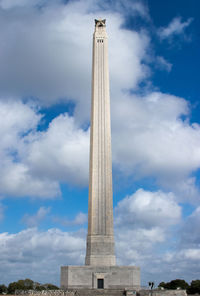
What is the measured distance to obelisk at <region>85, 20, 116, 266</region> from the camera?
36.2 meters

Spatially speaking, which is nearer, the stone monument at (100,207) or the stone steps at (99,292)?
the stone steps at (99,292)

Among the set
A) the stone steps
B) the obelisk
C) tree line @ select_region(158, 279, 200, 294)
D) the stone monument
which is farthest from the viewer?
tree line @ select_region(158, 279, 200, 294)

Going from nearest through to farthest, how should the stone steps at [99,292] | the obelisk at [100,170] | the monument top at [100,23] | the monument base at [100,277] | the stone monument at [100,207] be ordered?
the stone steps at [99,292]
the monument base at [100,277]
the stone monument at [100,207]
the obelisk at [100,170]
the monument top at [100,23]

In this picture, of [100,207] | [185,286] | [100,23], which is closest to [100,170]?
[100,207]

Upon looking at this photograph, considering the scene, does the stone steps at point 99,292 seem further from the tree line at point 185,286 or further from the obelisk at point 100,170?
the tree line at point 185,286

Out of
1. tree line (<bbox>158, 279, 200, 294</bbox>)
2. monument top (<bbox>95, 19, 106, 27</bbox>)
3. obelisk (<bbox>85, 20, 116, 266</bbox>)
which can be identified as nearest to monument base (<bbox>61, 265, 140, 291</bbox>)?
obelisk (<bbox>85, 20, 116, 266</bbox>)

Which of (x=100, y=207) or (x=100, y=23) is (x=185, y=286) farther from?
(x=100, y=23)

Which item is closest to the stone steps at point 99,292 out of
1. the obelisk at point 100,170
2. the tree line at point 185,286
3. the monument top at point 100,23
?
the obelisk at point 100,170

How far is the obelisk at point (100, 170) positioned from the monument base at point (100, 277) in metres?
1.51

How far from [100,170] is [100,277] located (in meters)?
10.9

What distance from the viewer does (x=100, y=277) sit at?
3369cm

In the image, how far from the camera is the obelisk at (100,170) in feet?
119


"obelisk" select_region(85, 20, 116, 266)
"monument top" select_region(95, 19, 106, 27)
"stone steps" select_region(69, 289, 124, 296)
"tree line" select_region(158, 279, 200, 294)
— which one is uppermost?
"monument top" select_region(95, 19, 106, 27)

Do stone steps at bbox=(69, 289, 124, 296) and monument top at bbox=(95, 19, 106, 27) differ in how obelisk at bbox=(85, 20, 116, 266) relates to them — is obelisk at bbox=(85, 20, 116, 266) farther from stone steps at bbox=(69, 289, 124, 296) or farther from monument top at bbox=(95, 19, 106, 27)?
Result: stone steps at bbox=(69, 289, 124, 296)
